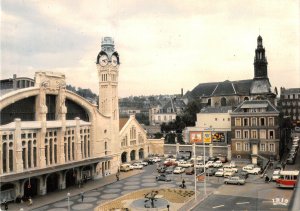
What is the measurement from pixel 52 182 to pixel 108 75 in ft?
83.9

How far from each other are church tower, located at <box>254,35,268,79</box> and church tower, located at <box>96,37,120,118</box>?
4768cm

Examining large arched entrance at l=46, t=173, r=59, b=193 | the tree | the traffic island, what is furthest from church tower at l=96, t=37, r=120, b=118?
the tree

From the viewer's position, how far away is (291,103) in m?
148

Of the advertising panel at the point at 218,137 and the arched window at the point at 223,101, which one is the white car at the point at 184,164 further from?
the arched window at the point at 223,101

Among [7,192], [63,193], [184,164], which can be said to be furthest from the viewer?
[184,164]

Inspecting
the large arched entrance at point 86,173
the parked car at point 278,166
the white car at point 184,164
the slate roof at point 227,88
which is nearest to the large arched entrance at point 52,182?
the large arched entrance at point 86,173

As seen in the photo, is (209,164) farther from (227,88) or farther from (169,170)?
(227,88)

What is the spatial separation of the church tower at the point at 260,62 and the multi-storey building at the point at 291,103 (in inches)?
Answer: 2059

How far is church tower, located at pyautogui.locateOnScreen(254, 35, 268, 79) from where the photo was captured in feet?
322

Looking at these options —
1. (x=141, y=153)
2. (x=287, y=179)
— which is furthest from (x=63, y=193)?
(x=141, y=153)

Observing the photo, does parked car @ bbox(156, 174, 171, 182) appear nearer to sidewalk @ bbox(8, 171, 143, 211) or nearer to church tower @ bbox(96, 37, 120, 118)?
sidewalk @ bbox(8, 171, 143, 211)

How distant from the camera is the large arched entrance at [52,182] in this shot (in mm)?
53044

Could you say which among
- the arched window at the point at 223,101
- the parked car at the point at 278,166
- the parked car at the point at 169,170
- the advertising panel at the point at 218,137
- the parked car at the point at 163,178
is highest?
the arched window at the point at 223,101

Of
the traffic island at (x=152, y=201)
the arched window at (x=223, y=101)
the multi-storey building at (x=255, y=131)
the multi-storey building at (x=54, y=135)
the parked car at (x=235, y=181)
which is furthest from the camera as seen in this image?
the arched window at (x=223, y=101)
